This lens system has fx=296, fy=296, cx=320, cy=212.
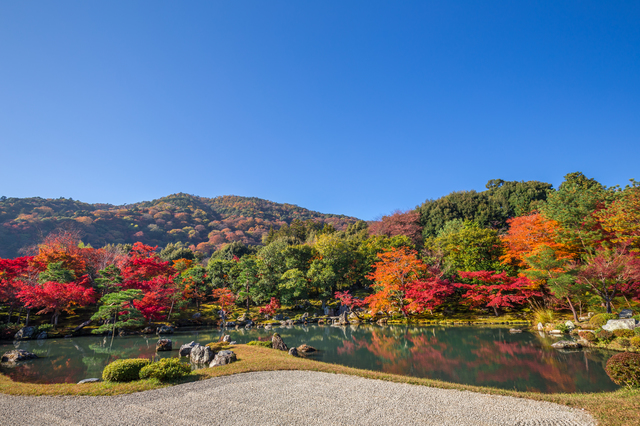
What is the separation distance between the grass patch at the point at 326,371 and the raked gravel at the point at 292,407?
0.33 m

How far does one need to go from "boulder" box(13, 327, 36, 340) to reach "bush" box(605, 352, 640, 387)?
29.1 metres

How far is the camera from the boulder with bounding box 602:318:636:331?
12.7 m

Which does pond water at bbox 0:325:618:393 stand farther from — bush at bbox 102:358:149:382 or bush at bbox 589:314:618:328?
bush at bbox 102:358:149:382

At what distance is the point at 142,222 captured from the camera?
69312 mm

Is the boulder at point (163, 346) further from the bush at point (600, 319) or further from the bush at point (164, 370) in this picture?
the bush at point (600, 319)

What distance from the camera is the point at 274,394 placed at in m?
7.01

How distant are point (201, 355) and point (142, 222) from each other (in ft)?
223

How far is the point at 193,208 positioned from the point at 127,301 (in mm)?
70787

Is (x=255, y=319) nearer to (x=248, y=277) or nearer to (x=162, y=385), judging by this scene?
(x=248, y=277)

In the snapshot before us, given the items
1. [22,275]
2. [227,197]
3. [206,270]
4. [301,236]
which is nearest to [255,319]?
[206,270]

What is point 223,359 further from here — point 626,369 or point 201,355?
point 626,369

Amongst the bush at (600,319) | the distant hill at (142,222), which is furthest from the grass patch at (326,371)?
the distant hill at (142,222)

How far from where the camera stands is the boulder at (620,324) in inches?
499

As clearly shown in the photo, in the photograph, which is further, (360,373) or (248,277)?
Result: (248,277)
